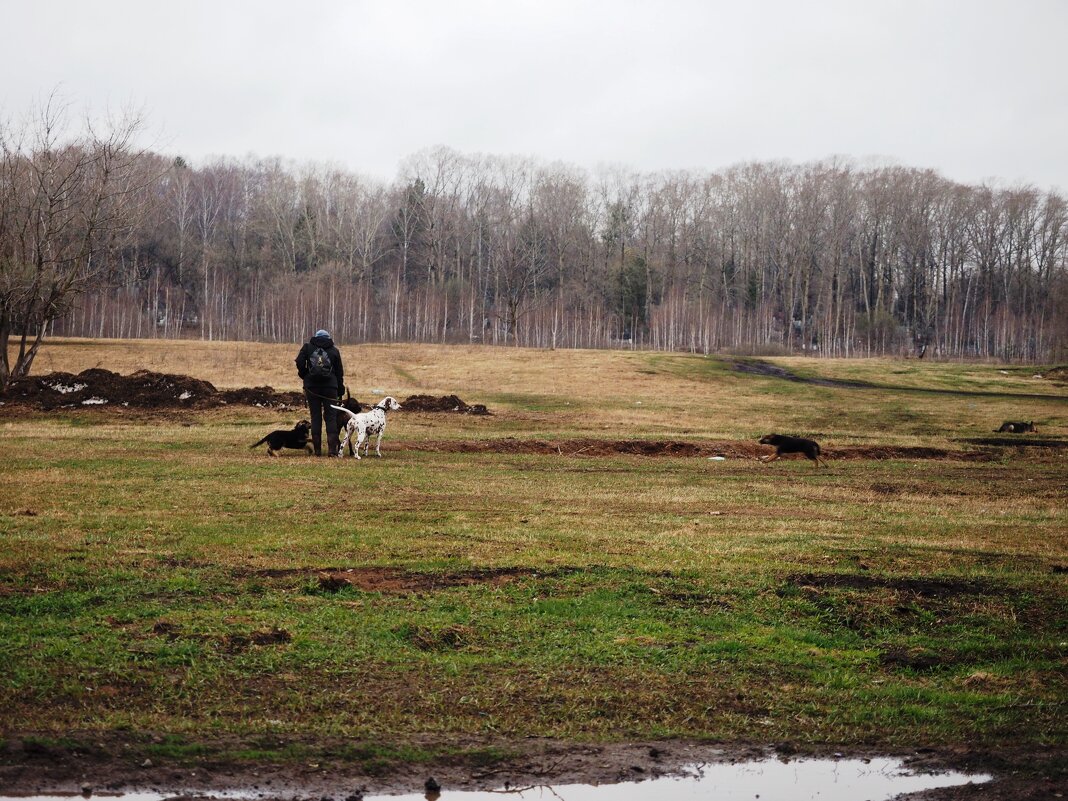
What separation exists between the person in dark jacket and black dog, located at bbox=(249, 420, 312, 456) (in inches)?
11.3

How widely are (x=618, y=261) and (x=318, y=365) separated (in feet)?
293

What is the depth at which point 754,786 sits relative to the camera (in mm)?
6258

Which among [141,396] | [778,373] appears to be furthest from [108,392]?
[778,373]

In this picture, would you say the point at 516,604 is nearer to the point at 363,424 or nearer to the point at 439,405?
the point at 363,424

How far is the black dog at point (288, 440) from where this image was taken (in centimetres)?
2223

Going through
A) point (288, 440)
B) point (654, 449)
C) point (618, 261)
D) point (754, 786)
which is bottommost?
point (754, 786)

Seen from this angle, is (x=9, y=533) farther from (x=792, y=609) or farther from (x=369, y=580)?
(x=792, y=609)

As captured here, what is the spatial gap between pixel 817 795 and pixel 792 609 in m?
3.49

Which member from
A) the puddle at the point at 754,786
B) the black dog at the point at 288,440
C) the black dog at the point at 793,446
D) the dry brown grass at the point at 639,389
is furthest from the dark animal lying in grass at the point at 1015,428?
the puddle at the point at 754,786

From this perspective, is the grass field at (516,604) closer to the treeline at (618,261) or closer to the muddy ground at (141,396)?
the muddy ground at (141,396)

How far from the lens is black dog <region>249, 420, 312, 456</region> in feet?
72.9

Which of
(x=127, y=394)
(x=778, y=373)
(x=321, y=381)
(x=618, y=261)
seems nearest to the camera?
(x=321, y=381)

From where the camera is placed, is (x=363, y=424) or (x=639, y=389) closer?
(x=363, y=424)

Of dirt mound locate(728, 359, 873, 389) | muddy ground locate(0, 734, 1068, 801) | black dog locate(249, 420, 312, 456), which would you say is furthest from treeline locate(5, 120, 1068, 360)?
muddy ground locate(0, 734, 1068, 801)
